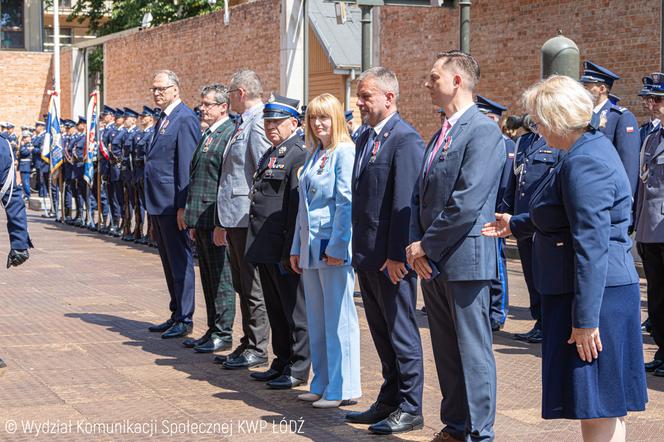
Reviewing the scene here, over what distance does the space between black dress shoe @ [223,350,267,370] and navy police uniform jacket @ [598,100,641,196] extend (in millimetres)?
3318

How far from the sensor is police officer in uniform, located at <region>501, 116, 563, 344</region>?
866 cm

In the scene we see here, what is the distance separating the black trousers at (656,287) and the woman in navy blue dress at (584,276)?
3688 mm

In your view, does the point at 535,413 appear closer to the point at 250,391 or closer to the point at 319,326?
the point at 319,326

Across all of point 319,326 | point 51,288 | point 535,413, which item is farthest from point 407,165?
point 51,288

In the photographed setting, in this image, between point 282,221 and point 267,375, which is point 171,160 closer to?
point 282,221

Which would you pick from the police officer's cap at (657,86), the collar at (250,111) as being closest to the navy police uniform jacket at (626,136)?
the police officer's cap at (657,86)

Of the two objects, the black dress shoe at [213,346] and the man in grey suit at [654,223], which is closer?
the man in grey suit at [654,223]

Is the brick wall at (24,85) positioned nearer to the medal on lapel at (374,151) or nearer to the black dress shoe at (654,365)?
the black dress shoe at (654,365)

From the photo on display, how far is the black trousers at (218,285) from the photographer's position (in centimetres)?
866

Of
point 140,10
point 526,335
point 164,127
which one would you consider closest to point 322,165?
point 164,127

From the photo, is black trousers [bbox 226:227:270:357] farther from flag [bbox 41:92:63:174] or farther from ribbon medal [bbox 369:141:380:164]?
Result: flag [bbox 41:92:63:174]

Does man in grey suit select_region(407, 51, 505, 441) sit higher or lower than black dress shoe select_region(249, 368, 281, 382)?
higher

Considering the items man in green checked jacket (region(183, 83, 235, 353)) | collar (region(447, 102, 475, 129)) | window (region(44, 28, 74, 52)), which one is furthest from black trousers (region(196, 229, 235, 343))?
window (region(44, 28, 74, 52))

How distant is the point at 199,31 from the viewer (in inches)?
1151
